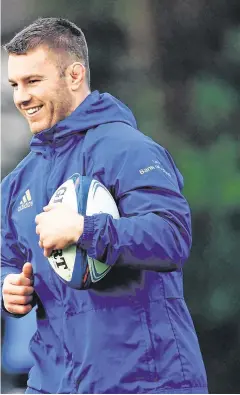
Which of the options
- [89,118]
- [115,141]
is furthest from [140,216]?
[89,118]

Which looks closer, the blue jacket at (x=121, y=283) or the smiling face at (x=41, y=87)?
the blue jacket at (x=121, y=283)

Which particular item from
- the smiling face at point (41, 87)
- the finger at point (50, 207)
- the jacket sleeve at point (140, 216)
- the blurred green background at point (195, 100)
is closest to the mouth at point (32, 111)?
the smiling face at point (41, 87)

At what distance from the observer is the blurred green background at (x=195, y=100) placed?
8414 millimetres

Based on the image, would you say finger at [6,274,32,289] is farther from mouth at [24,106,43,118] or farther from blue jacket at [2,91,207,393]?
mouth at [24,106,43,118]

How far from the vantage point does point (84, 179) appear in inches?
140

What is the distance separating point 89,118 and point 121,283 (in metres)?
0.61

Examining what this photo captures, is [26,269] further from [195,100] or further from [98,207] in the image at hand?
[195,100]

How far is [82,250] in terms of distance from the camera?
3.48 meters

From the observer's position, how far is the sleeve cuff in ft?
11.0

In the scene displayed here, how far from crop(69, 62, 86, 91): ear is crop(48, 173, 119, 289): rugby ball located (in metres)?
0.44

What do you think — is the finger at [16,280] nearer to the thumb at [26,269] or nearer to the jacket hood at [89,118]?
the thumb at [26,269]

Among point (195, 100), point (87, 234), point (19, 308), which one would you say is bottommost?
point (195, 100)

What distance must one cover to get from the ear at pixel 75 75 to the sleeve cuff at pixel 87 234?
0.67m

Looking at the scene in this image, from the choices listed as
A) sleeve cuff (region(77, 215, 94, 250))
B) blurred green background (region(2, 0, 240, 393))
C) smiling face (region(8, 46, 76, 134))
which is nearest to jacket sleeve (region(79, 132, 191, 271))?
sleeve cuff (region(77, 215, 94, 250))
